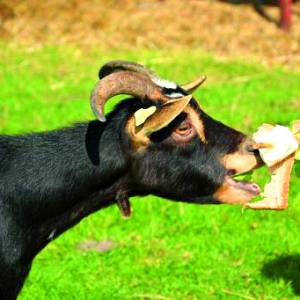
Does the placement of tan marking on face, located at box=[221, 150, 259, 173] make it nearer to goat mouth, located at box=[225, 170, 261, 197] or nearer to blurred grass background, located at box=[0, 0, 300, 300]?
goat mouth, located at box=[225, 170, 261, 197]

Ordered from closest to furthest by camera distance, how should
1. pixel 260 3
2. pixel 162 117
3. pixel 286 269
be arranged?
1. pixel 162 117
2. pixel 286 269
3. pixel 260 3

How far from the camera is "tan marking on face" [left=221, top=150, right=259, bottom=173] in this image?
4.71m

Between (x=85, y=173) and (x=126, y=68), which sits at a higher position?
(x=126, y=68)

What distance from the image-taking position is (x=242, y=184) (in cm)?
483

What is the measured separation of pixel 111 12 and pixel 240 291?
994 cm

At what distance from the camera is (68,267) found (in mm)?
6426

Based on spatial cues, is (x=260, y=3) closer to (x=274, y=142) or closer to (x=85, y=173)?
(x=274, y=142)

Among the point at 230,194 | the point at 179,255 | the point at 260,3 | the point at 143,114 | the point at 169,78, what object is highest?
the point at 143,114

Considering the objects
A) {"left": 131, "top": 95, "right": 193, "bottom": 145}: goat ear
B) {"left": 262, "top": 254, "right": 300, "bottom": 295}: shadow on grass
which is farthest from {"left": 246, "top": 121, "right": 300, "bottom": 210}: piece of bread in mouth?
{"left": 262, "top": 254, "right": 300, "bottom": 295}: shadow on grass

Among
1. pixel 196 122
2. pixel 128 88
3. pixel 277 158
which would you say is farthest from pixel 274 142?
pixel 128 88

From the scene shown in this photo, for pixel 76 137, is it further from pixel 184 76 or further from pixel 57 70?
pixel 57 70

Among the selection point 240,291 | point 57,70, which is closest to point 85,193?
point 240,291

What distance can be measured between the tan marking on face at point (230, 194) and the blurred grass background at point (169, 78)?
717 mm

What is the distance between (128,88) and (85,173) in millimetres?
561
